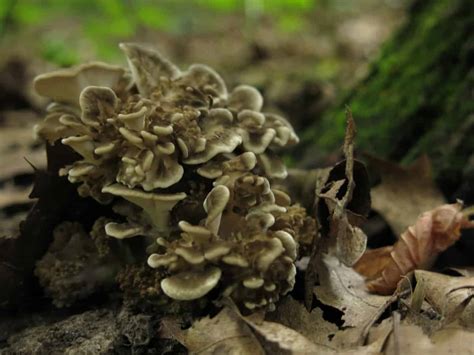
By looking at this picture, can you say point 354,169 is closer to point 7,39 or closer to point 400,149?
point 400,149

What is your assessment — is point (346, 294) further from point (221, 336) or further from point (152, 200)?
point (152, 200)

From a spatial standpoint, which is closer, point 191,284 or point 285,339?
point 285,339

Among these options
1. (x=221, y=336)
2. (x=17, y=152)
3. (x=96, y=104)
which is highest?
(x=96, y=104)

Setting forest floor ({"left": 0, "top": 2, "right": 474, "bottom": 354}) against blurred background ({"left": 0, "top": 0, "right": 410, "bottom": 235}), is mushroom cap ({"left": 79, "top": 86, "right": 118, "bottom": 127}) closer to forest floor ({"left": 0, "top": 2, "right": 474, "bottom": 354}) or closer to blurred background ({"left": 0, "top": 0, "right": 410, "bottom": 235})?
forest floor ({"left": 0, "top": 2, "right": 474, "bottom": 354})

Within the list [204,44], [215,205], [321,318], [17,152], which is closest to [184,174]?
[215,205]

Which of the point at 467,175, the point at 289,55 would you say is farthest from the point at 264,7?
the point at 467,175

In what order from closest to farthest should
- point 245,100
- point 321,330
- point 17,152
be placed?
point 321,330 → point 245,100 → point 17,152

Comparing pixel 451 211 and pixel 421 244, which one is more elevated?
pixel 451 211
